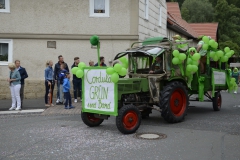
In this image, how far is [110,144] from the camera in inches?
280

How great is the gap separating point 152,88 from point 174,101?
75 cm

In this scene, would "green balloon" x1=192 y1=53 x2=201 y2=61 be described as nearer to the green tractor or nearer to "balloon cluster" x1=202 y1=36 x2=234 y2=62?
the green tractor

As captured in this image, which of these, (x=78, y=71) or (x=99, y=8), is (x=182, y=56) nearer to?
(x=78, y=71)

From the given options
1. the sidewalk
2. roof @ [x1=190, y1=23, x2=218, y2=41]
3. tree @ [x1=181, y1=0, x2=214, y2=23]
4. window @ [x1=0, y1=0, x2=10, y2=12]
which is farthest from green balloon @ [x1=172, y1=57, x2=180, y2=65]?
tree @ [x1=181, y1=0, x2=214, y2=23]

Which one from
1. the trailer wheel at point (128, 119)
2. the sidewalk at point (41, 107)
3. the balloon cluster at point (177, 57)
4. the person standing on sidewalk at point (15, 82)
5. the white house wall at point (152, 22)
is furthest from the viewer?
the white house wall at point (152, 22)

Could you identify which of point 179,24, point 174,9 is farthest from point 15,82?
point 174,9

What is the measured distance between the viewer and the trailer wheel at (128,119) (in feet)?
25.9

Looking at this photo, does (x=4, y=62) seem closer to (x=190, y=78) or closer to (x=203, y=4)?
(x=190, y=78)

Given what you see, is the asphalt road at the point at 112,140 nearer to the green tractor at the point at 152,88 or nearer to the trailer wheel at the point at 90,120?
the trailer wheel at the point at 90,120

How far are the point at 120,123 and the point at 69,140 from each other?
4.13 feet

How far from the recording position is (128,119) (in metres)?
8.04

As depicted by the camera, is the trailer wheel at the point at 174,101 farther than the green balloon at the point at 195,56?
No

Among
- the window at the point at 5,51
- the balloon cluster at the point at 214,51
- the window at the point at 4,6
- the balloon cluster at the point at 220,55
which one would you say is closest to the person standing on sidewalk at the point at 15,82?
the window at the point at 5,51

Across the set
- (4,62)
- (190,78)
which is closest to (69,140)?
(190,78)
